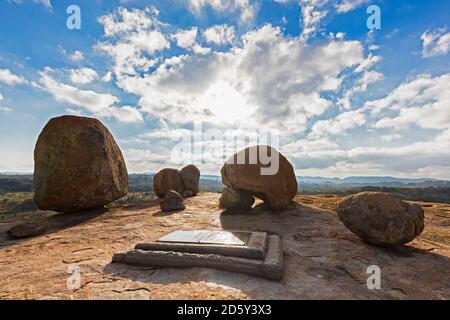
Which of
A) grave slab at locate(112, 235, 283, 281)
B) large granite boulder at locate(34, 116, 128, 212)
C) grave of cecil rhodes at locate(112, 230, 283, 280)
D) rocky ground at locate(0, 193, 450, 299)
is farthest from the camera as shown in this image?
large granite boulder at locate(34, 116, 128, 212)

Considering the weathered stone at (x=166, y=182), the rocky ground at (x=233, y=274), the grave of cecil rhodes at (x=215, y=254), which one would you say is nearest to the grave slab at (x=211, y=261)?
the grave of cecil rhodes at (x=215, y=254)

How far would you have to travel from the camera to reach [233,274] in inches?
174

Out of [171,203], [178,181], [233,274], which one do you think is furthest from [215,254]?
[178,181]

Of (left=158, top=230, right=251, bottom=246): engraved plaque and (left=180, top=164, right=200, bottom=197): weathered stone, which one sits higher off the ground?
(left=180, top=164, right=200, bottom=197): weathered stone

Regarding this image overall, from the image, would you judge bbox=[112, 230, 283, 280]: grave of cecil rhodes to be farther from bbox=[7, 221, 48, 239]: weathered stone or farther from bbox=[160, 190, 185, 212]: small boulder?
bbox=[160, 190, 185, 212]: small boulder

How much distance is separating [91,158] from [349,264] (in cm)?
1050

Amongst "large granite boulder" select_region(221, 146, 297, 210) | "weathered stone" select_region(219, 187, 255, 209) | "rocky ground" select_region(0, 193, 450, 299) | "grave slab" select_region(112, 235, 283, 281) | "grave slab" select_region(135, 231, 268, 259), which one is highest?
"large granite boulder" select_region(221, 146, 297, 210)

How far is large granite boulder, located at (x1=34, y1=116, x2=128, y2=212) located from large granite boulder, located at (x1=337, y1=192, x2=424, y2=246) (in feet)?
33.3

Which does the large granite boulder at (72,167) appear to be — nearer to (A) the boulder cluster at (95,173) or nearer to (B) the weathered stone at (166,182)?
(A) the boulder cluster at (95,173)

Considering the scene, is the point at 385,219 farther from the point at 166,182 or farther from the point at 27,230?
the point at 166,182

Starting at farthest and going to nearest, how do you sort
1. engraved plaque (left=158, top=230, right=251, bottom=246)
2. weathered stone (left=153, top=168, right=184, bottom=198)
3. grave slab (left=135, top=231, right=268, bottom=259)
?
weathered stone (left=153, top=168, right=184, bottom=198)
engraved plaque (left=158, top=230, right=251, bottom=246)
grave slab (left=135, top=231, right=268, bottom=259)

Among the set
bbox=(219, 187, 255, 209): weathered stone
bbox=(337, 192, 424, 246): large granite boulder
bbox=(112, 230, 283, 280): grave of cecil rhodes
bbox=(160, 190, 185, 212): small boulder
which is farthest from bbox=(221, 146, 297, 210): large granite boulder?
bbox=(112, 230, 283, 280): grave of cecil rhodes

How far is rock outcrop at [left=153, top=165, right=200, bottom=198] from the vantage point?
52.5ft
